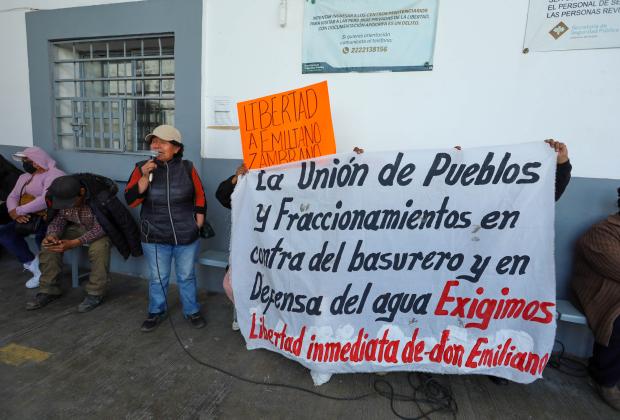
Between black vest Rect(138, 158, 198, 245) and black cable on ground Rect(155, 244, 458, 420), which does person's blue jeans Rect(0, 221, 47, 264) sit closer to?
black vest Rect(138, 158, 198, 245)

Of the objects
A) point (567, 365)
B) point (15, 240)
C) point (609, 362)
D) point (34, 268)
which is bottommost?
point (567, 365)

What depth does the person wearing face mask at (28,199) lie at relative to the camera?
3549 millimetres

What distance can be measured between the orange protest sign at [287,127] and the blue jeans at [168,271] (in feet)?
3.31

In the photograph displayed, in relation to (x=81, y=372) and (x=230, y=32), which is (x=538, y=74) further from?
(x=81, y=372)

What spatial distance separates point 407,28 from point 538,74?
1.07m

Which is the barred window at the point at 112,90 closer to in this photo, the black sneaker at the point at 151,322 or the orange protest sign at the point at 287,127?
the orange protest sign at the point at 287,127

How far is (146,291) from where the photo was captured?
3648 millimetres

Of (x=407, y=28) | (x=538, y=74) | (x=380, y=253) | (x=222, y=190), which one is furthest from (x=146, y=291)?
(x=538, y=74)

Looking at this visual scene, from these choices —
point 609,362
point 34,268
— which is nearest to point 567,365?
point 609,362

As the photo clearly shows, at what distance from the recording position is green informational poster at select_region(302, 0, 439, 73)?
9.07ft

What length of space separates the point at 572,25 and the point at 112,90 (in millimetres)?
4591

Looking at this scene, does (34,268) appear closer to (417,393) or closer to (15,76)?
(15,76)

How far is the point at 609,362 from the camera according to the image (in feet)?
7.43

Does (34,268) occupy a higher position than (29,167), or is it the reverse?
(29,167)
